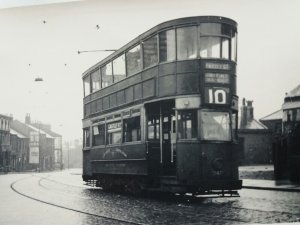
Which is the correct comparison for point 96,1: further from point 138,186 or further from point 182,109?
point 138,186

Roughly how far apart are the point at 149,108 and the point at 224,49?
6.79 ft

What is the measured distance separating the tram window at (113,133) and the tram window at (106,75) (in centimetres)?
115

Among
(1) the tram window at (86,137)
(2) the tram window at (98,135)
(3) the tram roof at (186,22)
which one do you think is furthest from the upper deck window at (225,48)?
(1) the tram window at (86,137)

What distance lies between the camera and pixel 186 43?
9180 mm

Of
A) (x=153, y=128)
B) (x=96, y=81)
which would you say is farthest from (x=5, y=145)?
(x=153, y=128)

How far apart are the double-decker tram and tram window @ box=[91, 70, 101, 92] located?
2.00 metres

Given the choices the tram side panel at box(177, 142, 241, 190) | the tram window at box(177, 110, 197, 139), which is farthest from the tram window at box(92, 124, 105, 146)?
the tram side panel at box(177, 142, 241, 190)

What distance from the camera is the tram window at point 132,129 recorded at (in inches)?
408

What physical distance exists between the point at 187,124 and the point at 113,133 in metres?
3.04

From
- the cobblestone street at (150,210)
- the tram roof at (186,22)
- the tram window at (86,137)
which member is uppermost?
the tram roof at (186,22)

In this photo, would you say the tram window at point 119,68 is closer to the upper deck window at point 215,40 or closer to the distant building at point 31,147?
the upper deck window at point 215,40

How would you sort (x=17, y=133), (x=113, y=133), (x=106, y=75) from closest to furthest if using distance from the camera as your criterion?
(x=113, y=133)
(x=106, y=75)
(x=17, y=133)

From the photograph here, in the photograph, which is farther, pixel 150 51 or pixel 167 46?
pixel 150 51

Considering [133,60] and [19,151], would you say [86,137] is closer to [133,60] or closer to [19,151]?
[133,60]
